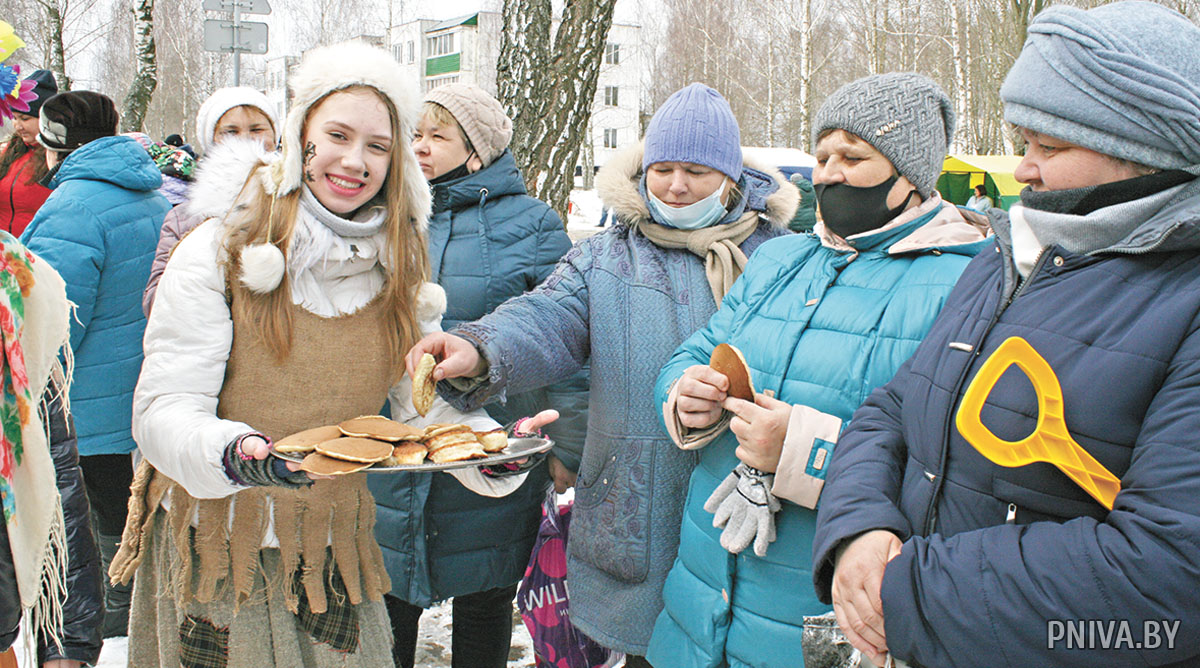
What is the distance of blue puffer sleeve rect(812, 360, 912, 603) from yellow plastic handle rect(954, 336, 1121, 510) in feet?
0.65

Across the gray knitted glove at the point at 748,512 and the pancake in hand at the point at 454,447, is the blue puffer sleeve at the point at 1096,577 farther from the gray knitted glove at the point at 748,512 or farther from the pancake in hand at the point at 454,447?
the pancake in hand at the point at 454,447

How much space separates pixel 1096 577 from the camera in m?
1.12

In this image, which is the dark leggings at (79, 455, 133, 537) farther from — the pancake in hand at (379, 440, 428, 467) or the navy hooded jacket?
the navy hooded jacket

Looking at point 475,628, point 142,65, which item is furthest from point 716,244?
point 142,65

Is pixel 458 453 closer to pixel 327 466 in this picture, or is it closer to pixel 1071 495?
pixel 327 466

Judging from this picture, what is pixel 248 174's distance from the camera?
2.11 metres

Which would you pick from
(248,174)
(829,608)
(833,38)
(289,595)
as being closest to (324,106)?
(248,174)

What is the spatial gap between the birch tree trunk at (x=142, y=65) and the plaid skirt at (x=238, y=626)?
10693mm

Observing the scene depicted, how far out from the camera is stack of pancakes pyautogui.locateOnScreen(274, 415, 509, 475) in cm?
167

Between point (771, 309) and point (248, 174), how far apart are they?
134cm

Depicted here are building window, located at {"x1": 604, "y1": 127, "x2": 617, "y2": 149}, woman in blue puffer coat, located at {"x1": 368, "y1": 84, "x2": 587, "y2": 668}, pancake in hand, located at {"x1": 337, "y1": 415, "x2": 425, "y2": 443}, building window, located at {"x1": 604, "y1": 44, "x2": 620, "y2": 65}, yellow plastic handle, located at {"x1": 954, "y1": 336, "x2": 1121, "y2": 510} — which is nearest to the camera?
yellow plastic handle, located at {"x1": 954, "y1": 336, "x2": 1121, "y2": 510}

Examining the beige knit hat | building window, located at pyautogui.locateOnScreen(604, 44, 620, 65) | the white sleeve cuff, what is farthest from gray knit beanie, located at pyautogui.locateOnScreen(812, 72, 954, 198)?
building window, located at pyautogui.locateOnScreen(604, 44, 620, 65)

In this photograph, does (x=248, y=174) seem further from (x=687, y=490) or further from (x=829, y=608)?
(x=829, y=608)

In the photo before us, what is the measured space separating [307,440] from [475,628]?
128 centimetres
